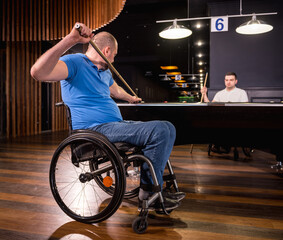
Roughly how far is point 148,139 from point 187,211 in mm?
730

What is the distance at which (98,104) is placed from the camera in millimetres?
1606

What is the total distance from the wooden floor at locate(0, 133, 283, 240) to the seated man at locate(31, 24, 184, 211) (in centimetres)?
23

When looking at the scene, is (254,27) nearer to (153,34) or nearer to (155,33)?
(155,33)

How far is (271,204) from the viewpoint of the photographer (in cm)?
187

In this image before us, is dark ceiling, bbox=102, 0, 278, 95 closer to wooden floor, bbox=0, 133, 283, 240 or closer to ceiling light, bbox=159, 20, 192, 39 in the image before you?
ceiling light, bbox=159, 20, 192, 39

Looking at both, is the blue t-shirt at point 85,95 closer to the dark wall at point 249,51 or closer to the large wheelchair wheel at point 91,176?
the large wheelchair wheel at point 91,176

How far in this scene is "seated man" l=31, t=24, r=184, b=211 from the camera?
1.31 meters

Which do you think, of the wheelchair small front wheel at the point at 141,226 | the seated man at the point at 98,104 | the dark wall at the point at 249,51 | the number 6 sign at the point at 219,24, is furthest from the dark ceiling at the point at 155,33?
the wheelchair small front wheel at the point at 141,226

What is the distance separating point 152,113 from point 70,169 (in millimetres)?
1463

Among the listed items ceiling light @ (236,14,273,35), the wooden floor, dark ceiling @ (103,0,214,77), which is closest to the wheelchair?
the wooden floor

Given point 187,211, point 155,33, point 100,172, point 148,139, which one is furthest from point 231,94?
point 155,33

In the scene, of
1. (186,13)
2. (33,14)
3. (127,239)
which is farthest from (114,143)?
(186,13)

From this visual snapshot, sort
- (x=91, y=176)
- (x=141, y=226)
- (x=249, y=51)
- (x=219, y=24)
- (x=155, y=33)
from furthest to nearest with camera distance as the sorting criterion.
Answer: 1. (x=155, y=33)
2. (x=249, y=51)
3. (x=219, y=24)
4. (x=91, y=176)
5. (x=141, y=226)

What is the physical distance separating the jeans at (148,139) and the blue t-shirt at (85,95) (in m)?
0.18
